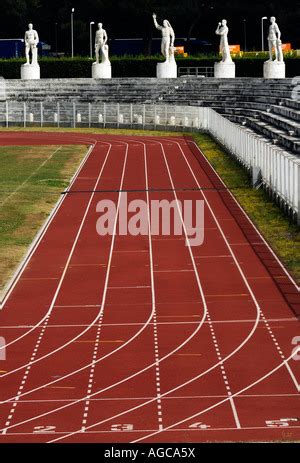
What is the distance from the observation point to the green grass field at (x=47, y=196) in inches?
1305

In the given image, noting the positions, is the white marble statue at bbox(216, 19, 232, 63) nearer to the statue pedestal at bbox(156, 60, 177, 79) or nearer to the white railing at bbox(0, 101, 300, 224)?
the statue pedestal at bbox(156, 60, 177, 79)

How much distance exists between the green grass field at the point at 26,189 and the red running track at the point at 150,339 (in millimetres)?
562

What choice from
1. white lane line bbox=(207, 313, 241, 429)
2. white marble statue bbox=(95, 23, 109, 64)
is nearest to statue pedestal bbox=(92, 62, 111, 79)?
white marble statue bbox=(95, 23, 109, 64)

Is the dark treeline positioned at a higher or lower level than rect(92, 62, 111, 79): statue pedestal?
higher

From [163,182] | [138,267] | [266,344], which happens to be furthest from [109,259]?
[163,182]

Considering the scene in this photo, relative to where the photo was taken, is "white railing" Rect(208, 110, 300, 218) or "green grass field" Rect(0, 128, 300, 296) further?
"white railing" Rect(208, 110, 300, 218)

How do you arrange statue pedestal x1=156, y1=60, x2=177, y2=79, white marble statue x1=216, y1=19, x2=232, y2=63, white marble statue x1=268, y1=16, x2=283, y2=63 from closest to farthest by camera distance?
white marble statue x1=268, y1=16, x2=283, y2=63
white marble statue x1=216, y1=19, x2=232, y2=63
statue pedestal x1=156, y1=60, x2=177, y2=79

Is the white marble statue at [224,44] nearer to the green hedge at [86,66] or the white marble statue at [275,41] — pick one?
the white marble statue at [275,41]

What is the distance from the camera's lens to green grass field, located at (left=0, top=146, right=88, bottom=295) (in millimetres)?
34097

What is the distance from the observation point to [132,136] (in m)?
74.9

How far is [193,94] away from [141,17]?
154ft
